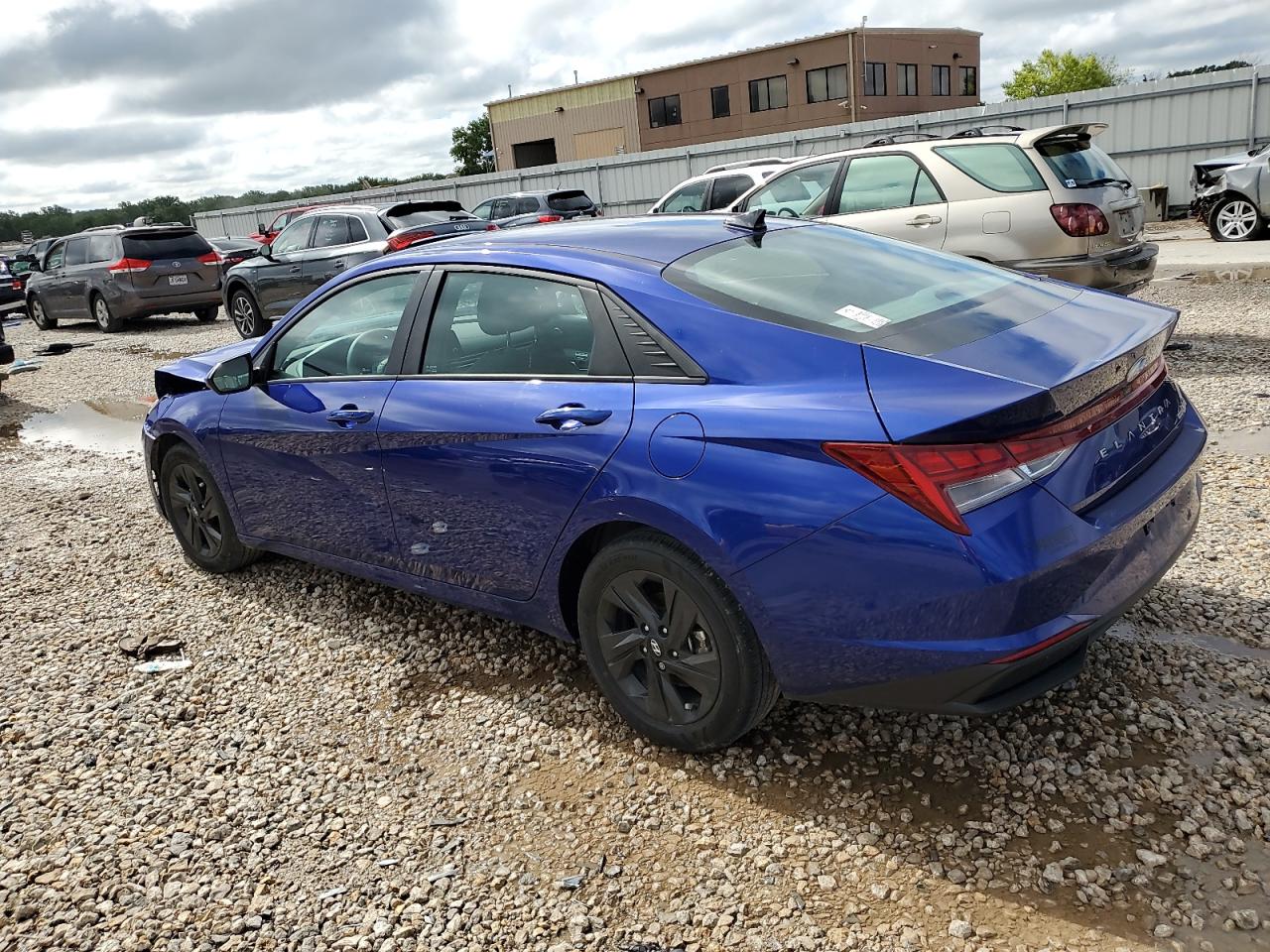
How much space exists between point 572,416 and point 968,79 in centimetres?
6424

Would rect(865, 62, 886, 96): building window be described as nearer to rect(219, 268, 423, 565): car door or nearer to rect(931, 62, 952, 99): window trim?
rect(931, 62, 952, 99): window trim

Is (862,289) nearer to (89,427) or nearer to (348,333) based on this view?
(348,333)

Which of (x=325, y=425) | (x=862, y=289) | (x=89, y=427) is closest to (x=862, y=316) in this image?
(x=862, y=289)

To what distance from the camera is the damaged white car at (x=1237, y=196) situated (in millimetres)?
14617

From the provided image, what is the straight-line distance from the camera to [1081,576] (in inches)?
102

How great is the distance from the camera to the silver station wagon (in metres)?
7.77

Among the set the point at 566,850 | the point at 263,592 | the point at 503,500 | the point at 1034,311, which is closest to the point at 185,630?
the point at 263,592

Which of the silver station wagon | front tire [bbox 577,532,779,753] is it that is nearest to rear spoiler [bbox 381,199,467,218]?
the silver station wagon

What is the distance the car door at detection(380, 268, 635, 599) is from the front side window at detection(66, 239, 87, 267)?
17.1 meters

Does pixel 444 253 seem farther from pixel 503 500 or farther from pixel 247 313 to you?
pixel 247 313

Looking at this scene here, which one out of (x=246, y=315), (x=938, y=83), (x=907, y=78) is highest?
(x=907, y=78)

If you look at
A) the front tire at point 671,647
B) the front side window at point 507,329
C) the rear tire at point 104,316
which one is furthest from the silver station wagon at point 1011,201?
the rear tire at point 104,316

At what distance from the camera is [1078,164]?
813 cm

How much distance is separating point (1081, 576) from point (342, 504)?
277cm
